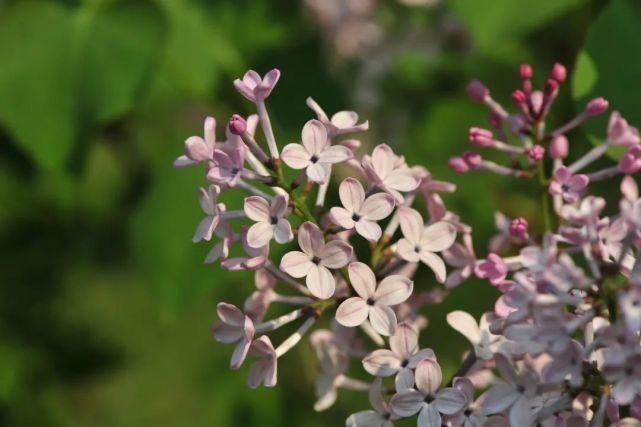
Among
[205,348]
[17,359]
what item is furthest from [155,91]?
[205,348]

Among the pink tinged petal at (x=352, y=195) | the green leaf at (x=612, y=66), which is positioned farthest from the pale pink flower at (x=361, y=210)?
the green leaf at (x=612, y=66)

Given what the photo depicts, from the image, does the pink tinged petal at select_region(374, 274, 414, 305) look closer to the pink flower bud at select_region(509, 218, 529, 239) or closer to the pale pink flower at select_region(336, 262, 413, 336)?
the pale pink flower at select_region(336, 262, 413, 336)

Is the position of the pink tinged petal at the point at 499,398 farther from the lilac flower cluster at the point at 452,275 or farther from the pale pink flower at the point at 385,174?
the pale pink flower at the point at 385,174

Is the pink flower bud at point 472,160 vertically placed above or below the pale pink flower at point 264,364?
above

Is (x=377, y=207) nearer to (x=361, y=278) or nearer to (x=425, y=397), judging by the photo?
(x=361, y=278)

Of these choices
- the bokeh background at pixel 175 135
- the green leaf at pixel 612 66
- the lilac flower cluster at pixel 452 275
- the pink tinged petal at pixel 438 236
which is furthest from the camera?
the bokeh background at pixel 175 135

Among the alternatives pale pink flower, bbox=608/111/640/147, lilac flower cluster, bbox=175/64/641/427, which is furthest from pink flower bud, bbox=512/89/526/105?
pale pink flower, bbox=608/111/640/147
